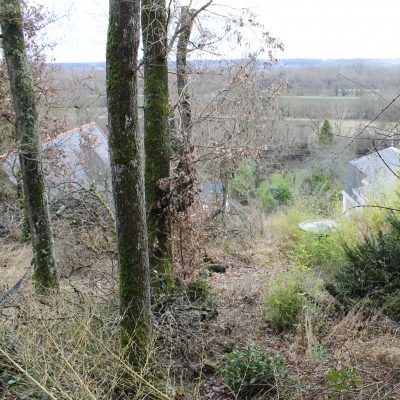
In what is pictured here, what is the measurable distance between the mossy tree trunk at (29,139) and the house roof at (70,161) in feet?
12.3

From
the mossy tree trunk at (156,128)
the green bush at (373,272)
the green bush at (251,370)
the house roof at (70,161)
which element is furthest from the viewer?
the house roof at (70,161)

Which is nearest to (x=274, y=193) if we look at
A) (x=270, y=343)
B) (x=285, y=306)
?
(x=285, y=306)

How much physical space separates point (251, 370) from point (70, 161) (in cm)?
1223

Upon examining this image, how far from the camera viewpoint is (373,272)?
670 centimetres

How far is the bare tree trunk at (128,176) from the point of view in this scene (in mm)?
3484

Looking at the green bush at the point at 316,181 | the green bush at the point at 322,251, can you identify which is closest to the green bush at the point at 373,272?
the green bush at the point at 322,251

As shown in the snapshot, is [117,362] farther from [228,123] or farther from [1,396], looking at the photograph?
[228,123]

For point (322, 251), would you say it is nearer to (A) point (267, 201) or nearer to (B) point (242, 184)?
(B) point (242, 184)

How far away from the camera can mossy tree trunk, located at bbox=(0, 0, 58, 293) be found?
5844 mm

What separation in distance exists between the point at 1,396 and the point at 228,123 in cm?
1070

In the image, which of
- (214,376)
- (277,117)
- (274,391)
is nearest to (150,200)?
(214,376)

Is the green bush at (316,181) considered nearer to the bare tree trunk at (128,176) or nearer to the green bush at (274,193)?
the green bush at (274,193)

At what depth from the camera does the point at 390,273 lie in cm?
657

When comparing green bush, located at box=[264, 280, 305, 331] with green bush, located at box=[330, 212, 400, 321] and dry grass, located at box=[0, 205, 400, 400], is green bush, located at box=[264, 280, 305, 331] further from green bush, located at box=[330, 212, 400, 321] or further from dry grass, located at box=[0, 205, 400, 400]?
green bush, located at box=[330, 212, 400, 321]
